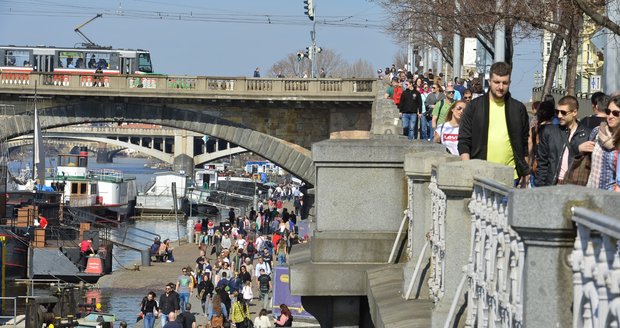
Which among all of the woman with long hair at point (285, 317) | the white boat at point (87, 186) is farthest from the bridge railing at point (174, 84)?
the white boat at point (87, 186)

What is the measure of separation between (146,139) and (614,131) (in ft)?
497

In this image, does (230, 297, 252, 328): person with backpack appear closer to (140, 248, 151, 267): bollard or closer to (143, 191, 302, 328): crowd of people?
(143, 191, 302, 328): crowd of people

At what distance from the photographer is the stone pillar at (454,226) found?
6133 millimetres

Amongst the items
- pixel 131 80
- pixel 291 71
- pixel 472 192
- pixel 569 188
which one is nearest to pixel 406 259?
pixel 472 192

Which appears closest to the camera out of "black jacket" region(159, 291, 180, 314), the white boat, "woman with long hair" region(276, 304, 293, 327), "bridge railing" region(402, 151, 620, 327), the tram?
"bridge railing" region(402, 151, 620, 327)

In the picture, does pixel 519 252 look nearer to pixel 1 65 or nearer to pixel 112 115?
pixel 112 115

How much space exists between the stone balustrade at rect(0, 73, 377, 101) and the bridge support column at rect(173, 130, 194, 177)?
80.7 m

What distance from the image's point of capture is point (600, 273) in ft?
12.1

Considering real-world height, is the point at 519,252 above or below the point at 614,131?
below

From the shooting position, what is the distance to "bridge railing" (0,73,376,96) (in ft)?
171

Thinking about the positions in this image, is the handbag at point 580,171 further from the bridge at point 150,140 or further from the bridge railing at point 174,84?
the bridge at point 150,140

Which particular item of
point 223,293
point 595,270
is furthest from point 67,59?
point 595,270

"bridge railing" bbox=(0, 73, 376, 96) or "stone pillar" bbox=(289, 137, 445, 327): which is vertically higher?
"bridge railing" bbox=(0, 73, 376, 96)

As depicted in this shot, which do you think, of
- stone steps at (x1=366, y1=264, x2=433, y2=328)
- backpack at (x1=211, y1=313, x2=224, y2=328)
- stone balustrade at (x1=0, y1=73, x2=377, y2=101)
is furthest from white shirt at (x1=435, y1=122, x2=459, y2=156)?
stone balustrade at (x1=0, y1=73, x2=377, y2=101)
